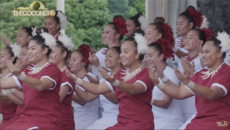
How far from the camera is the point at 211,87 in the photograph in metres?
2.92

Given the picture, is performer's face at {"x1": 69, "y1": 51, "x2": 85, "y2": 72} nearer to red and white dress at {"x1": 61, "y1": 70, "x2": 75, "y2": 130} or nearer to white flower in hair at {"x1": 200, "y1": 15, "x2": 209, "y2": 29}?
red and white dress at {"x1": 61, "y1": 70, "x2": 75, "y2": 130}

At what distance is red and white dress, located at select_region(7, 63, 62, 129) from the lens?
120 inches

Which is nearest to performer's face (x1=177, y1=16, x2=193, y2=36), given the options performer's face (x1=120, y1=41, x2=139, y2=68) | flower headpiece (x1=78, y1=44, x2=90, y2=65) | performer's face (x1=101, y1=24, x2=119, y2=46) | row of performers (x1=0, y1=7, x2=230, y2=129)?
row of performers (x1=0, y1=7, x2=230, y2=129)

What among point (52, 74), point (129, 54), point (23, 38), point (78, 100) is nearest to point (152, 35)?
point (129, 54)

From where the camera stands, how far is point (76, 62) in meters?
4.26

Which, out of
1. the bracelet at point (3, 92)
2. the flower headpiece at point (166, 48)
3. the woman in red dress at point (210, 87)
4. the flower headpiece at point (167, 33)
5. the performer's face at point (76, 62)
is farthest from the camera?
the performer's face at point (76, 62)

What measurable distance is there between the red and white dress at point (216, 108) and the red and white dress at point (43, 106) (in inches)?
41.6

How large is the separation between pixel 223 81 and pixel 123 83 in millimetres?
762

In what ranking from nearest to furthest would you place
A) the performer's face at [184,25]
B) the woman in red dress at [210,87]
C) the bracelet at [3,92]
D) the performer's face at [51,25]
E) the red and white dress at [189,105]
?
1. the woman in red dress at [210,87]
2. the bracelet at [3,92]
3. the red and white dress at [189,105]
4. the performer's face at [184,25]
5. the performer's face at [51,25]

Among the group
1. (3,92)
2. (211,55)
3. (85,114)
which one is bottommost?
(85,114)

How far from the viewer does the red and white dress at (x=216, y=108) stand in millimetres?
2883

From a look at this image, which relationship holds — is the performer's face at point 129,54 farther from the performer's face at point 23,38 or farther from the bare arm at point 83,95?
the performer's face at point 23,38

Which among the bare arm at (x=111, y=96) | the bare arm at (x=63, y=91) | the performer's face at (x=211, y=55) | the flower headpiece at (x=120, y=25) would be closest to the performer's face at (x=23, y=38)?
the flower headpiece at (x=120, y=25)

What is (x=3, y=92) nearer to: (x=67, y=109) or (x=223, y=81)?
(x=67, y=109)
